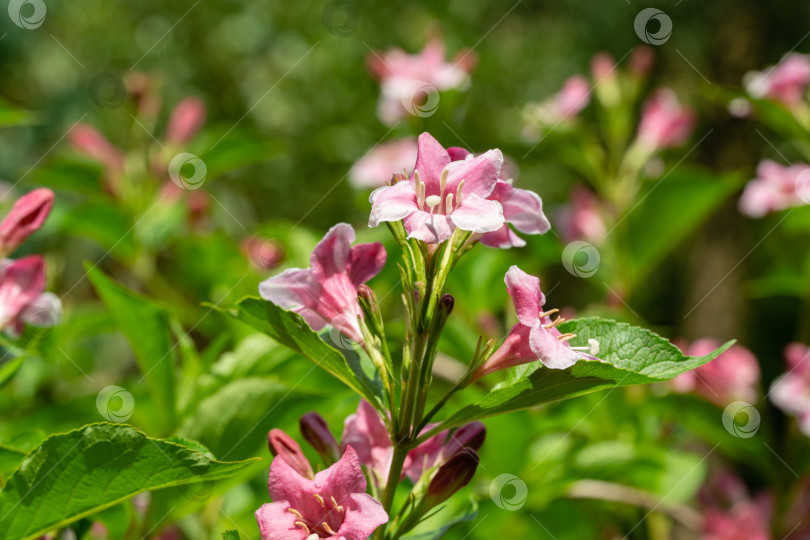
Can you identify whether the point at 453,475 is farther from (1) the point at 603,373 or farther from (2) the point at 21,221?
(2) the point at 21,221

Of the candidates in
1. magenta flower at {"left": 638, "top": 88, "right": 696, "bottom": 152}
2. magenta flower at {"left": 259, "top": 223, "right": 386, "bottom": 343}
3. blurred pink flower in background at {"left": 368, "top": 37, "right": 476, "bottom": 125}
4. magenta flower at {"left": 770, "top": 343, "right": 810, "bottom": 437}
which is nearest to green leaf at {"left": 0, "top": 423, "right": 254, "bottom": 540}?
magenta flower at {"left": 259, "top": 223, "right": 386, "bottom": 343}

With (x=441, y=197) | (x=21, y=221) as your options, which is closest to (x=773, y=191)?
(x=441, y=197)

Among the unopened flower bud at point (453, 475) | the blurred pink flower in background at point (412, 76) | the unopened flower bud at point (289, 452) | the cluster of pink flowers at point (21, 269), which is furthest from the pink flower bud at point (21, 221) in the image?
the blurred pink flower in background at point (412, 76)

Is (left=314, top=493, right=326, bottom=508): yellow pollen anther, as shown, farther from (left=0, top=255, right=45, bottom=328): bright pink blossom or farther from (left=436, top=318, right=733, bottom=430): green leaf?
(left=0, top=255, right=45, bottom=328): bright pink blossom

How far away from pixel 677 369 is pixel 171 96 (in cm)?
633

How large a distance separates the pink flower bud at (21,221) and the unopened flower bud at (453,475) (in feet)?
1.98

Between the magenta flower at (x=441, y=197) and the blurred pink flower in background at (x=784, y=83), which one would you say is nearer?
the magenta flower at (x=441, y=197)

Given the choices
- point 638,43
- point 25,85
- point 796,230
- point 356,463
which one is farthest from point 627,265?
point 638,43

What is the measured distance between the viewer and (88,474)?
65cm

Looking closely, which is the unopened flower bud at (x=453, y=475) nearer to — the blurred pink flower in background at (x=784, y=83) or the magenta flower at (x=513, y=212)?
the magenta flower at (x=513, y=212)

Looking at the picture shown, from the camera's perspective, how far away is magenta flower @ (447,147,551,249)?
2.56 feet

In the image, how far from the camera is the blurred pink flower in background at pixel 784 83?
5.34 feet

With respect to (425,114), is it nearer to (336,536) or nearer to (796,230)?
(796,230)

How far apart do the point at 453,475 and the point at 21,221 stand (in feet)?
2.08
